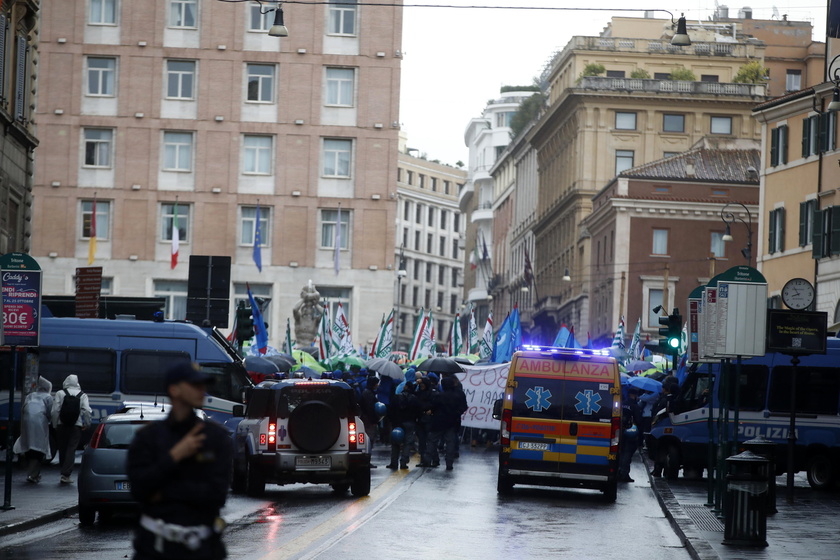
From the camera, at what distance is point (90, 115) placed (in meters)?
63.8

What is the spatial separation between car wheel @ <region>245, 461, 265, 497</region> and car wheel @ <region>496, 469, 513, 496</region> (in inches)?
140

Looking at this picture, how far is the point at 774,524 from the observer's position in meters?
19.4

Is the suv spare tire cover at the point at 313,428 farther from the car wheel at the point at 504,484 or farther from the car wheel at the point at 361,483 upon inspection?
the car wheel at the point at 504,484

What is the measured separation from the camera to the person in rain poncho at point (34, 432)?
24062 millimetres

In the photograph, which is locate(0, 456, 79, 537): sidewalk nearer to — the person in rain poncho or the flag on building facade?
the person in rain poncho

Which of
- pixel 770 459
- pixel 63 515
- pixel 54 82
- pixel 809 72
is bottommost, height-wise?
pixel 63 515

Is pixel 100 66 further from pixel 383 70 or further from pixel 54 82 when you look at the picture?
pixel 383 70

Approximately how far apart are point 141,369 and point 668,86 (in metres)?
63.8

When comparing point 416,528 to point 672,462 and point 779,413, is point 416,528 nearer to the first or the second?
point 672,462

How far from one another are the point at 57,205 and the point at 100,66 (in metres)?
5.96

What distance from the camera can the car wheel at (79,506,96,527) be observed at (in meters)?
18.0

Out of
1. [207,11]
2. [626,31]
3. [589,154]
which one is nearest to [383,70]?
[207,11]

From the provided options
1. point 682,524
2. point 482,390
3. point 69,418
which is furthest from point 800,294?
point 482,390

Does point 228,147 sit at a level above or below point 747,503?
above
